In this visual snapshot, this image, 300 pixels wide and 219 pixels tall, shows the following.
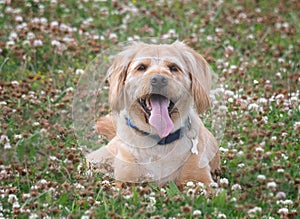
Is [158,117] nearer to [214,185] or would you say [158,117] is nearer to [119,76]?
[119,76]

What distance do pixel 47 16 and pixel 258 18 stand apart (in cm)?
260

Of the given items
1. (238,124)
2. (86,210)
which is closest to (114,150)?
(86,210)

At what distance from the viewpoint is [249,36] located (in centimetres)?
959

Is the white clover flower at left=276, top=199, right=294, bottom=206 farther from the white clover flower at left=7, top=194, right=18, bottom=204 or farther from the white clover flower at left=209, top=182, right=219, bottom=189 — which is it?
the white clover flower at left=7, top=194, right=18, bottom=204

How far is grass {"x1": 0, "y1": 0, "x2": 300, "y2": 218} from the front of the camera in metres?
5.40

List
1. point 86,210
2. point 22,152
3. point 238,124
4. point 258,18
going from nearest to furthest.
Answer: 1. point 86,210
2. point 22,152
3. point 238,124
4. point 258,18

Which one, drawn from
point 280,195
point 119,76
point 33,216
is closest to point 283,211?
point 280,195

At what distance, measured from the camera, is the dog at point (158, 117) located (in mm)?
5391

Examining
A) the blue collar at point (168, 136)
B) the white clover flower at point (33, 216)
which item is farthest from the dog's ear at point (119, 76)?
the white clover flower at point (33, 216)

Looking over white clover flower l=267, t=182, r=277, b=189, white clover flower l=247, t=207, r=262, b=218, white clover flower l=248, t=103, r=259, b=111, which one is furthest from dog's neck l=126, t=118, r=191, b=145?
white clover flower l=248, t=103, r=259, b=111

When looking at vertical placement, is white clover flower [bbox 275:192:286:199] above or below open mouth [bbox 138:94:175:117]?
below

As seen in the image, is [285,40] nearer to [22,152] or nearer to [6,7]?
[6,7]

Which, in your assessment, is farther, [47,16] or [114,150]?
[47,16]

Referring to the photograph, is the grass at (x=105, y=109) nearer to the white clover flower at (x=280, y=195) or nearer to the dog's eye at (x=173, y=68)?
the white clover flower at (x=280, y=195)
